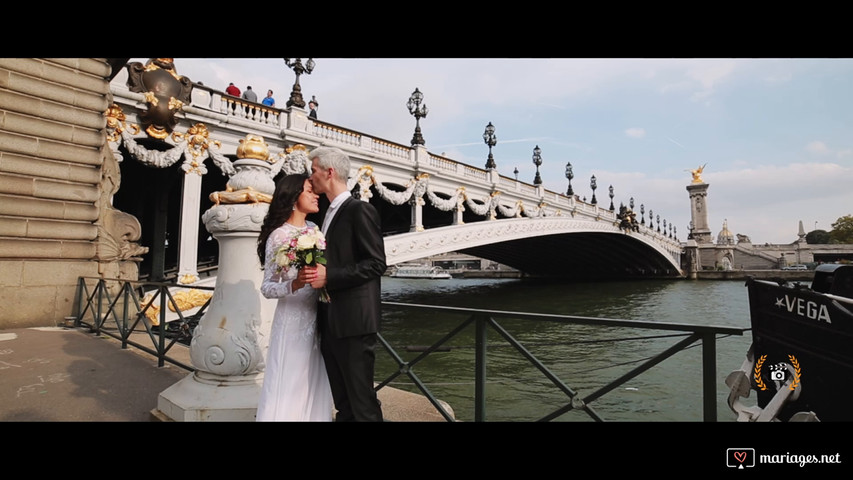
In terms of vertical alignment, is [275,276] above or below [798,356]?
above

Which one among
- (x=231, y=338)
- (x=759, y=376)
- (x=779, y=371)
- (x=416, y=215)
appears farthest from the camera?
(x=416, y=215)

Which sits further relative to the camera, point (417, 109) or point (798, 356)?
point (417, 109)

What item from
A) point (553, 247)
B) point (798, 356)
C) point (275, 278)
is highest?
point (553, 247)

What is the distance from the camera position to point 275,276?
208 cm

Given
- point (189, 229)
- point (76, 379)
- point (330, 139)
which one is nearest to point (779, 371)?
point (76, 379)

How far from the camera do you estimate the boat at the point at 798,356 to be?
327cm

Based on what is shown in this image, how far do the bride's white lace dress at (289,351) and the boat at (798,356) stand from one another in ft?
10.8

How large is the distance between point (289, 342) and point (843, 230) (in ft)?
256

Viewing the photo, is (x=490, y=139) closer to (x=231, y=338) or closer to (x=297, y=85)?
(x=297, y=85)
